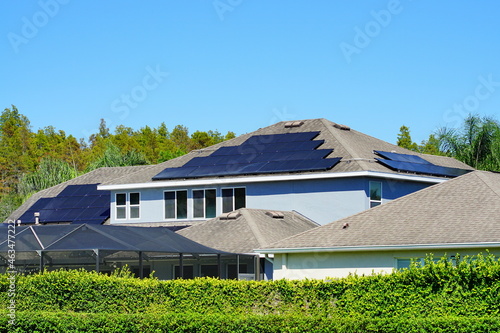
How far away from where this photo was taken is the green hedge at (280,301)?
57.1ft

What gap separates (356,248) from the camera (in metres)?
26.3

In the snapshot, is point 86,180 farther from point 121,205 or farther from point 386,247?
point 386,247

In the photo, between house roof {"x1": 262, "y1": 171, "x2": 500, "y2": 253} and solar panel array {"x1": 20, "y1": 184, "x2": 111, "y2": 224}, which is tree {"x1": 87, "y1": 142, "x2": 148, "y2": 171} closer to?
solar panel array {"x1": 20, "y1": 184, "x2": 111, "y2": 224}

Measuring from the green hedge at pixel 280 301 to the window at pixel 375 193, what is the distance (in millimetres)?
17525

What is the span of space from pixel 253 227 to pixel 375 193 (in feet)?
21.4

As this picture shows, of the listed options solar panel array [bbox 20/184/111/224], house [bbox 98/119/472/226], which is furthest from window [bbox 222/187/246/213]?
solar panel array [bbox 20/184/111/224]

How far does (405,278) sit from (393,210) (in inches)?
420

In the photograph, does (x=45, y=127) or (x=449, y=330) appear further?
(x=45, y=127)

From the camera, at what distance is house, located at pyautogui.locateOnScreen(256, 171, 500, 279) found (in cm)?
2531

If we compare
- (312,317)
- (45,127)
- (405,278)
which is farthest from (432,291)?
(45,127)

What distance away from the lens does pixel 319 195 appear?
38406mm

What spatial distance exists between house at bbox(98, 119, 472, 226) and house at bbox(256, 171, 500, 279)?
8184mm

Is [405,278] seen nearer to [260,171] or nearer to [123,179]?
[260,171]

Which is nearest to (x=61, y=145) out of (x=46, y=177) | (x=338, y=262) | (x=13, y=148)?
(x=13, y=148)
